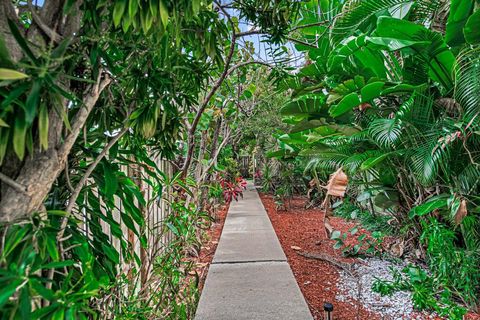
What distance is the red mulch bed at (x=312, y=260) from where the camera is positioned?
2404mm

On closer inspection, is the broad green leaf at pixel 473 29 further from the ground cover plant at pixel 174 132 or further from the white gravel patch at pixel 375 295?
the white gravel patch at pixel 375 295

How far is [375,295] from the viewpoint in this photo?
2613 millimetres


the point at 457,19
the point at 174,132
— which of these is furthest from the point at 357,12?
the point at 174,132

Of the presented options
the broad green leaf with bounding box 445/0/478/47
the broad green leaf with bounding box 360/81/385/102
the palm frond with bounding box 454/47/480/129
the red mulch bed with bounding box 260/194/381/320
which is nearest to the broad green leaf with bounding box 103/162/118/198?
the red mulch bed with bounding box 260/194/381/320

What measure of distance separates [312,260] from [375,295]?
1.04m

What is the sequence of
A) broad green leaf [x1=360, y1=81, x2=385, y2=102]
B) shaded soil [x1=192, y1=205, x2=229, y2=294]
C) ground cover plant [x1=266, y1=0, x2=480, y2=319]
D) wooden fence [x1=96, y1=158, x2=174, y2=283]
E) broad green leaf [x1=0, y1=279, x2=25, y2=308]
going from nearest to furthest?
broad green leaf [x1=0, y1=279, x2=25, y2=308] < wooden fence [x1=96, y1=158, x2=174, y2=283] < ground cover plant [x1=266, y1=0, x2=480, y2=319] < broad green leaf [x1=360, y1=81, x2=385, y2=102] < shaded soil [x1=192, y1=205, x2=229, y2=294]

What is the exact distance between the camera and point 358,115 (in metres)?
3.68

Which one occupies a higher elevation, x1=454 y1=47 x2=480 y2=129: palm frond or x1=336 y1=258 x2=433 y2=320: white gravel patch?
x1=454 y1=47 x2=480 y2=129: palm frond

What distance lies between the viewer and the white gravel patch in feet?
7.63

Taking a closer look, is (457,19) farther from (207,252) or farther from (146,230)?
(207,252)

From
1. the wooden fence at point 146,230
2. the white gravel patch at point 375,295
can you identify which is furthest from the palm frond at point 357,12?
the white gravel patch at point 375,295

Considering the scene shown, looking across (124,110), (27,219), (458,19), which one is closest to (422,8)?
(458,19)

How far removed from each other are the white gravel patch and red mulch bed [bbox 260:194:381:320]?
0.08 metres

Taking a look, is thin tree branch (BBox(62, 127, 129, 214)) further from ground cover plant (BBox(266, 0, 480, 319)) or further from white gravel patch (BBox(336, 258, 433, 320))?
white gravel patch (BBox(336, 258, 433, 320))
